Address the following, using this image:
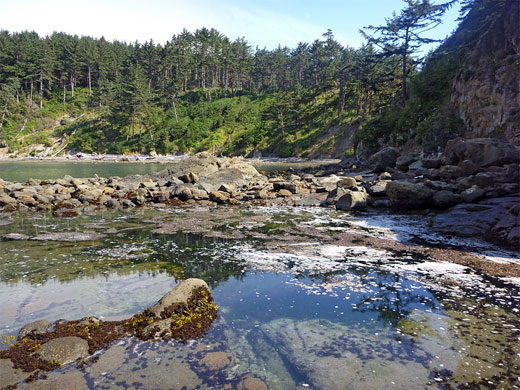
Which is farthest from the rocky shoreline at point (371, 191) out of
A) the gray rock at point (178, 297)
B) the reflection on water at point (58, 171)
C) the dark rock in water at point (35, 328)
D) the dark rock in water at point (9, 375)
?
the dark rock in water at point (9, 375)

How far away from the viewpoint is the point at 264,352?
6.55 metres

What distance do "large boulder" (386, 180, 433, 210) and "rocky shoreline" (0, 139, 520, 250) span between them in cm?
5

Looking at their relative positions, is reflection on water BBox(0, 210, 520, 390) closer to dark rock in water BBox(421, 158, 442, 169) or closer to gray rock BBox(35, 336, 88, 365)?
gray rock BBox(35, 336, 88, 365)

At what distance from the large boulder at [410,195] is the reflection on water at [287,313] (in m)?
8.65

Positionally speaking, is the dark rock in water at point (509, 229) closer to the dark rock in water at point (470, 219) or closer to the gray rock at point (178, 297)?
the dark rock in water at point (470, 219)

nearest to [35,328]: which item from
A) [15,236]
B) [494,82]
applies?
[15,236]

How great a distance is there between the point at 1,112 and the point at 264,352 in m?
120

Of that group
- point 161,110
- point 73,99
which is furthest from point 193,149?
point 73,99

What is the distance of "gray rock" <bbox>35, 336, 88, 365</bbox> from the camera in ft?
19.8

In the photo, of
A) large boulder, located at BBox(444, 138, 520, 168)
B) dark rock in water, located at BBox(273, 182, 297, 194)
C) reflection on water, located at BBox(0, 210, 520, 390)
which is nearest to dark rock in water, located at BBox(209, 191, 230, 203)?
dark rock in water, located at BBox(273, 182, 297, 194)

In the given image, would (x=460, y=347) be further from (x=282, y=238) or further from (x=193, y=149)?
(x=193, y=149)

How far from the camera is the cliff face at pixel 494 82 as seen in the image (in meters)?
27.7

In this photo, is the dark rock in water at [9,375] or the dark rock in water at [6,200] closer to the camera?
the dark rock in water at [9,375]

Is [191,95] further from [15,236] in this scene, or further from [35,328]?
[35,328]
